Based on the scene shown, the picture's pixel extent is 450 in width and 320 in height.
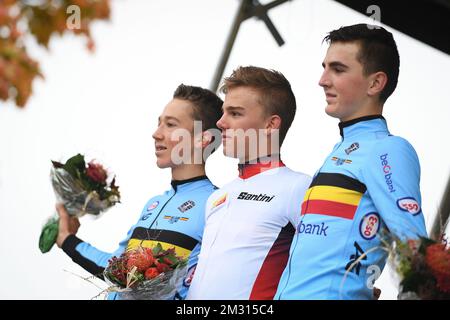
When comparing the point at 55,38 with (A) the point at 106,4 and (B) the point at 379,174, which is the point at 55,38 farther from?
(B) the point at 379,174

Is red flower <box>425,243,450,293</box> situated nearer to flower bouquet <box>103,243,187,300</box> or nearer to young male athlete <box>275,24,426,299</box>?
young male athlete <box>275,24,426,299</box>

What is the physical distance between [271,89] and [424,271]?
111 centimetres

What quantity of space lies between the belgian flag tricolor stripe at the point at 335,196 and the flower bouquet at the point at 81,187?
1082 mm

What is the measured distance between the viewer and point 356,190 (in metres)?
2.04

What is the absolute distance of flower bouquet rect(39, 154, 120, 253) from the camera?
292 centimetres

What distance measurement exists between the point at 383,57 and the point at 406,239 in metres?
0.73

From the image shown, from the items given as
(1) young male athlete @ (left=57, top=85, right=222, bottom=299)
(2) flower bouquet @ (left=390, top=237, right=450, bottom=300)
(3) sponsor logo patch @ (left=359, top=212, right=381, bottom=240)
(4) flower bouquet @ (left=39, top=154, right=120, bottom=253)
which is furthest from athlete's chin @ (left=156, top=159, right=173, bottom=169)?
(2) flower bouquet @ (left=390, top=237, right=450, bottom=300)

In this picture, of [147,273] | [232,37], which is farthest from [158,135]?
[232,37]

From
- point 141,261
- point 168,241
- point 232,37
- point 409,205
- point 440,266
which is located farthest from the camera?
point 232,37

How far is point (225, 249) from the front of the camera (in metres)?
2.33

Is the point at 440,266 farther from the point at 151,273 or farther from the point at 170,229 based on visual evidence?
the point at 170,229

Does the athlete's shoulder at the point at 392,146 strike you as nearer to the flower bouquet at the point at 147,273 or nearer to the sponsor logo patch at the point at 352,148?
the sponsor logo patch at the point at 352,148

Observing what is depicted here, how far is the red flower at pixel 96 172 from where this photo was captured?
115 inches

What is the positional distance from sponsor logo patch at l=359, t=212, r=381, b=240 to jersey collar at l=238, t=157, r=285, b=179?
23.6 inches
